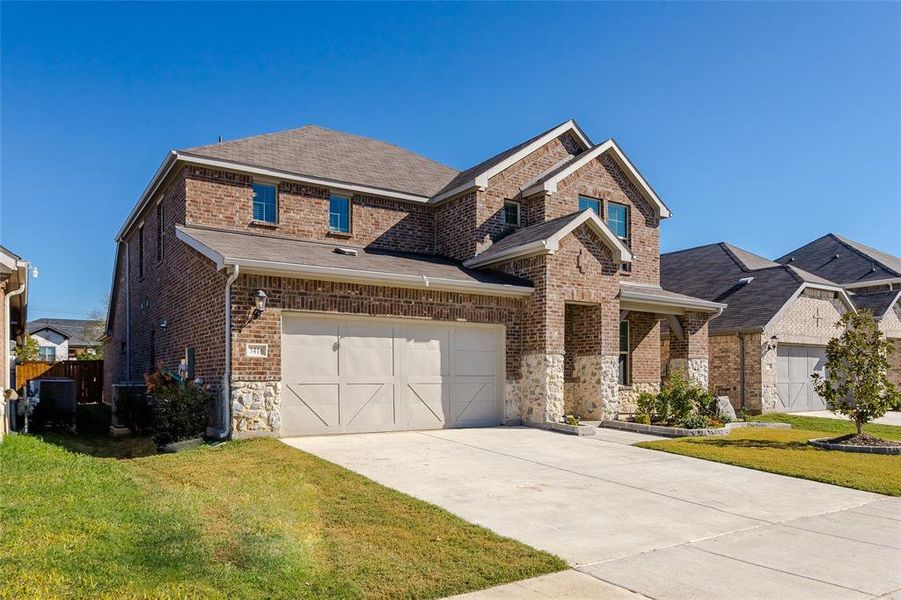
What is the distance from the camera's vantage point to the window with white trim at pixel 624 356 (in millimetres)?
18828

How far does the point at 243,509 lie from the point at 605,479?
5.19m

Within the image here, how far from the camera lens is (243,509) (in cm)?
668

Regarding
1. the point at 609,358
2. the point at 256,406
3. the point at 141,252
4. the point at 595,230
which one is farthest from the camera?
the point at 141,252

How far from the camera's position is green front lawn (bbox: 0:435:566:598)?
4.71 meters

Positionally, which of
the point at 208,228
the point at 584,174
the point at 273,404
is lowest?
the point at 273,404

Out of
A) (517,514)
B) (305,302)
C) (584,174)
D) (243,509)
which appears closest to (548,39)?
(584,174)

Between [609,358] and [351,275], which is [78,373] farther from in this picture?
[609,358]

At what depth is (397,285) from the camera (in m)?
13.5

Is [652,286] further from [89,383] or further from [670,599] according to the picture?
[89,383]

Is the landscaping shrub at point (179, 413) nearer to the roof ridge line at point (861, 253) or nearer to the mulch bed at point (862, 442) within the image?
the mulch bed at point (862, 442)

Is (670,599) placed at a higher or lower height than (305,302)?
lower

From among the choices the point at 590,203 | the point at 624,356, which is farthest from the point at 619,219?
the point at 624,356

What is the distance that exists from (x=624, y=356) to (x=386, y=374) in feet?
28.1

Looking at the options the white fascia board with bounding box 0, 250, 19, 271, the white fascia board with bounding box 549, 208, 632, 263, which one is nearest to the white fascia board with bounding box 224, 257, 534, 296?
the white fascia board with bounding box 549, 208, 632, 263
